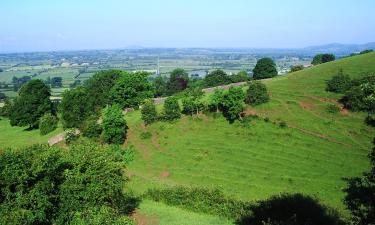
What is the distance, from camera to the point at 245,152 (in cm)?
5934

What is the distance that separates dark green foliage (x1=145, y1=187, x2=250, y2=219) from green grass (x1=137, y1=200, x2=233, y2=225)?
928 mm

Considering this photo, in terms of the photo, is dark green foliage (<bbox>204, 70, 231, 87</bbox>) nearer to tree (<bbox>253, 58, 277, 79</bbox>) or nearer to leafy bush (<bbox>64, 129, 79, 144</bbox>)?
tree (<bbox>253, 58, 277, 79</bbox>)

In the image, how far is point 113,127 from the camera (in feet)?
215

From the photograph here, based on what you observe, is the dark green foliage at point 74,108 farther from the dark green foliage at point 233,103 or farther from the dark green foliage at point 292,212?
the dark green foliage at point 292,212

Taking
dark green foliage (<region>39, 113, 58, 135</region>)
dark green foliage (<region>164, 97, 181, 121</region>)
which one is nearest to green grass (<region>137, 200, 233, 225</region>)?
dark green foliage (<region>164, 97, 181, 121</region>)

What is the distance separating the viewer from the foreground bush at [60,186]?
32125 millimetres

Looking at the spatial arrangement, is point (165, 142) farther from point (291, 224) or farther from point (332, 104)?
point (291, 224)

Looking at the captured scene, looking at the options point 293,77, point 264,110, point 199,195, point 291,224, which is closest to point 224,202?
point 199,195

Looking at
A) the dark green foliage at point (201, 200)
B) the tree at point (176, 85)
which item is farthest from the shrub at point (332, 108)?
the tree at point (176, 85)

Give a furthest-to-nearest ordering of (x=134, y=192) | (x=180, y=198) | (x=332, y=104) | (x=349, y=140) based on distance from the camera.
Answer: (x=332, y=104), (x=349, y=140), (x=134, y=192), (x=180, y=198)

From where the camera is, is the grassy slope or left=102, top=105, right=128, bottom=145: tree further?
left=102, top=105, right=128, bottom=145: tree

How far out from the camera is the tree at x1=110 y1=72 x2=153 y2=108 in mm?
84062

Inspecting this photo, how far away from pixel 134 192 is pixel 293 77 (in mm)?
51364

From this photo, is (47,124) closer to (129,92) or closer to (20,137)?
(20,137)
